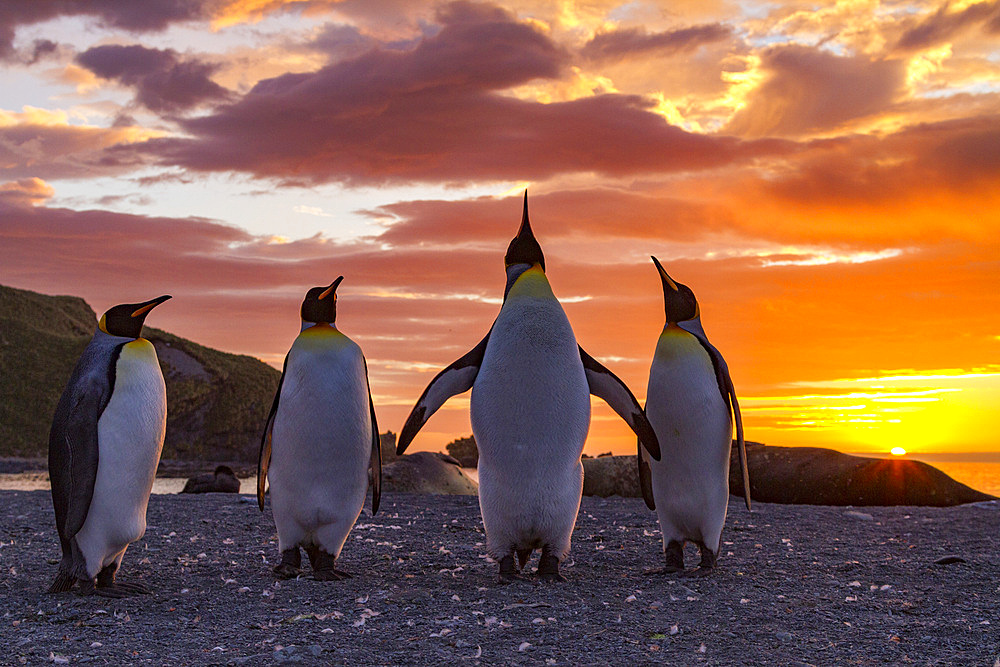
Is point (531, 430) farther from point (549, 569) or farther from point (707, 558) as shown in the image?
point (707, 558)

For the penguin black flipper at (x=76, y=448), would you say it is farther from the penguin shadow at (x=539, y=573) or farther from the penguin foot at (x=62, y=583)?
the penguin shadow at (x=539, y=573)

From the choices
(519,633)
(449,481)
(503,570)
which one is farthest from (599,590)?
(449,481)

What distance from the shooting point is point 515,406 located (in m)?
5.42

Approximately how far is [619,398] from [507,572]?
146cm

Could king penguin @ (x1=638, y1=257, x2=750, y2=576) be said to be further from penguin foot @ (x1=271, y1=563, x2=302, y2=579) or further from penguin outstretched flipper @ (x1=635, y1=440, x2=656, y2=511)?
penguin foot @ (x1=271, y1=563, x2=302, y2=579)

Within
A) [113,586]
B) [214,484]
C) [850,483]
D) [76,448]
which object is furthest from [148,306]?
[850,483]

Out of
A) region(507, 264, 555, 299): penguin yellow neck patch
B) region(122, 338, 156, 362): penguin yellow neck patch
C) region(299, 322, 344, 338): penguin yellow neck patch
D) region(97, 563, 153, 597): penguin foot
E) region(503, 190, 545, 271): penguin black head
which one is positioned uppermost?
region(503, 190, 545, 271): penguin black head

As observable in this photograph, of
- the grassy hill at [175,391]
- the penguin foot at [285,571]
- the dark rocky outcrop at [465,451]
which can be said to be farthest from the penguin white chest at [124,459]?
the grassy hill at [175,391]

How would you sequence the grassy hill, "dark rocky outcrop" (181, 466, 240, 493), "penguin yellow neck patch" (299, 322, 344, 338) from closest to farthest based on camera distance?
"penguin yellow neck patch" (299, 322, 344, 338) → "dark rocky outcrop" (181, 466, 240, 493) → the grassy hill

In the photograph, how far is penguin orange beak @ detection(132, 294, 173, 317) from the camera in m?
5.95

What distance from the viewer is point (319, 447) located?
5.70m

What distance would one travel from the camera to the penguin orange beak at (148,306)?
19.5 feet

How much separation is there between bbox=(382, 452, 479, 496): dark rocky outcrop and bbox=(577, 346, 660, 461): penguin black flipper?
657 cm

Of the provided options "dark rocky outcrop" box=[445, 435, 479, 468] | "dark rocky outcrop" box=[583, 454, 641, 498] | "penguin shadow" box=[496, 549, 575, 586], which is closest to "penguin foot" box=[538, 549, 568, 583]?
"penguin shadow" box=[496, 549, 575, 586]
